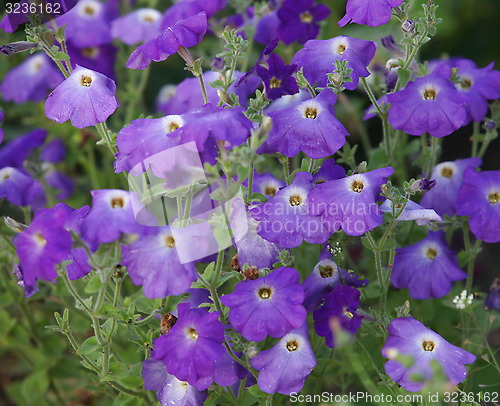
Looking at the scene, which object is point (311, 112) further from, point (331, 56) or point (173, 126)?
point (173, 126)

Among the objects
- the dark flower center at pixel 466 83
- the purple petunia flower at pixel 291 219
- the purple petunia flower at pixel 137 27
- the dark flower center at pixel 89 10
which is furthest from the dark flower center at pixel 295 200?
the dark flower center at pixel 89 10

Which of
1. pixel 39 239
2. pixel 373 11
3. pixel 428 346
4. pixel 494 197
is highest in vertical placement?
pixel 373 11

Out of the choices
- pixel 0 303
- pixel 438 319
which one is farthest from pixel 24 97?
pixel 438 319

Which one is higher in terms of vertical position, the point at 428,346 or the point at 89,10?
the point at 89,10

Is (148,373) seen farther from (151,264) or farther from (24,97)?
(24,97)

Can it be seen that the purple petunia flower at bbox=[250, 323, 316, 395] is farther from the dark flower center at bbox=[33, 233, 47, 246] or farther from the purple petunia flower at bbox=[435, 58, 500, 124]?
the purple petunia flower at bbox=[435, 58, 500, 124]

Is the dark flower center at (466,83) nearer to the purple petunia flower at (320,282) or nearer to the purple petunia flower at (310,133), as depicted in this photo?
the purple petunia flower at (310,133)

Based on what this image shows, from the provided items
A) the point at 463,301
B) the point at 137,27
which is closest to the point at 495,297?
the point at 463,301
